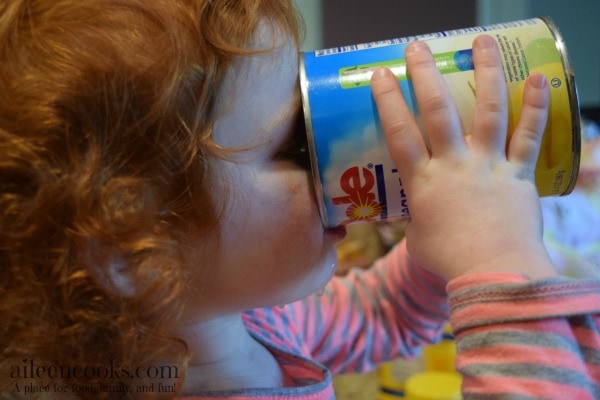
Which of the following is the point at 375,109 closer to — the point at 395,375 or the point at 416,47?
the point at 416,47

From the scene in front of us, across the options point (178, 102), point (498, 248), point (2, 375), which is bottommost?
point (2, 375)

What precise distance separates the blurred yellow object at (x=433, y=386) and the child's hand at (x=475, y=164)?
0.49 m

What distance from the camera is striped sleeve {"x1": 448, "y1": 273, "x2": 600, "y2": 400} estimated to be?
0.45 meters

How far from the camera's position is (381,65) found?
0.51 metres

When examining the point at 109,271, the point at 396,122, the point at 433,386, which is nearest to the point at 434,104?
the point at 396,122

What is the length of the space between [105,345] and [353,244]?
649 mm

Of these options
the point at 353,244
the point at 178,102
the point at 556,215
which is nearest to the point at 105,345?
the point at 178,102

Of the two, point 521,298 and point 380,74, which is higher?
point 380,74

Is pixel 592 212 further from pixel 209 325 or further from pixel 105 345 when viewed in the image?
pixel 105 345

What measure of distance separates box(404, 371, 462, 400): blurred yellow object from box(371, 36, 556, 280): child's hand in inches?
19.4

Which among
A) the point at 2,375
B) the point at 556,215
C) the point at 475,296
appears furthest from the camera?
the point at 556,215

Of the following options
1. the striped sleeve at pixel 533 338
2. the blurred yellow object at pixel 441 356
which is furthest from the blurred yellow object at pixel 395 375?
the striped sleeve at pixel 533 338

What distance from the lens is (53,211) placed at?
0.50m

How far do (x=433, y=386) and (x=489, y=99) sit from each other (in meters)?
0.61
